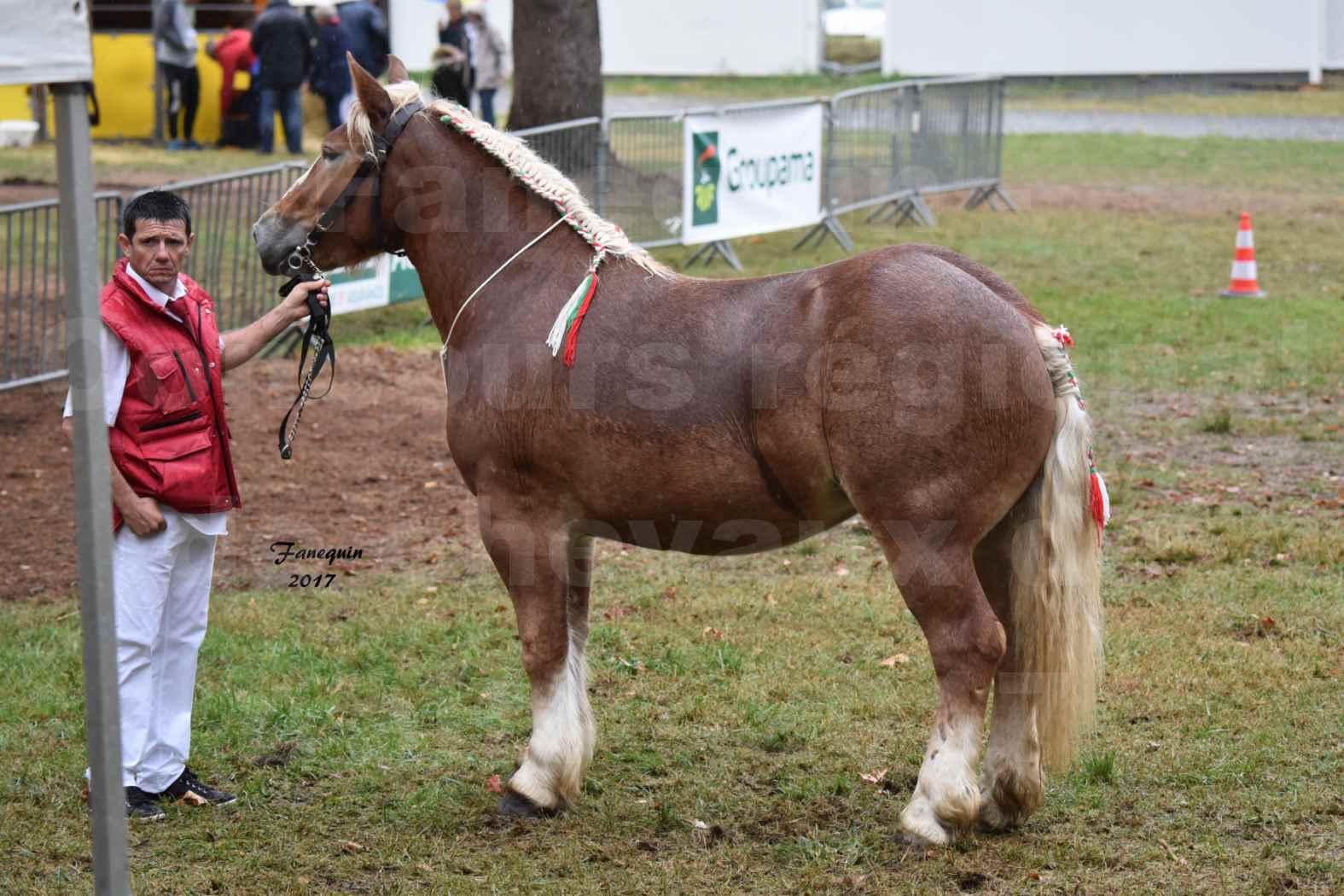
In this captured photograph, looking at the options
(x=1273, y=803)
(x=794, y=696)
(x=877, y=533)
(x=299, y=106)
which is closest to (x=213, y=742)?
(x=794, y=696)

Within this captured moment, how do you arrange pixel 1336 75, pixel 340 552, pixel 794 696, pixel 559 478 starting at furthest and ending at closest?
pixel 1336 75 < pixel 340 552 < pixel 794 696 < pixel 559 478

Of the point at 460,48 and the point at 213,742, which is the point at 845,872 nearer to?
the point at 213,742

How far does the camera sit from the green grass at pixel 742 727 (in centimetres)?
445

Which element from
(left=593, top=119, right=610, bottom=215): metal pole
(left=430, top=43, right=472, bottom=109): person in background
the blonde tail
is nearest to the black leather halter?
the blonde tail

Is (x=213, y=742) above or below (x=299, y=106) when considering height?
below

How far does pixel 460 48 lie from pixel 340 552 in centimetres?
1348

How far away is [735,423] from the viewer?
447 centimetres

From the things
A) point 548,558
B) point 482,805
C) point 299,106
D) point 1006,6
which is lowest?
point 482,805

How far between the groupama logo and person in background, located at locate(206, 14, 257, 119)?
10141 mm

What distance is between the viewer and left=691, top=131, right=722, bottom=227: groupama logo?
13992mm

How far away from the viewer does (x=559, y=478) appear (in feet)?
15.4

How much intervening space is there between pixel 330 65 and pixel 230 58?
1891 millimetres

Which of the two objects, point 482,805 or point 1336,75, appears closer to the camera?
point 482,805

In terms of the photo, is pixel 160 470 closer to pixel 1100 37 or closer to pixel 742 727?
pixel 742 727
